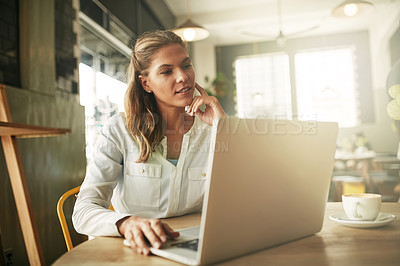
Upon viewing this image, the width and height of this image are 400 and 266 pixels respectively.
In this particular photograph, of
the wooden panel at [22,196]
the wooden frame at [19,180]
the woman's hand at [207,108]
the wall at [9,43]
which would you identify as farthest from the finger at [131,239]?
the wall at [9,43]

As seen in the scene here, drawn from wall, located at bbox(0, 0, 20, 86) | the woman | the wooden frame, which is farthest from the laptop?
wall, located at bbox(0, 0, 20, 86)

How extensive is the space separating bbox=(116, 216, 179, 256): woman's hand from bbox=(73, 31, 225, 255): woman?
0.29 meters

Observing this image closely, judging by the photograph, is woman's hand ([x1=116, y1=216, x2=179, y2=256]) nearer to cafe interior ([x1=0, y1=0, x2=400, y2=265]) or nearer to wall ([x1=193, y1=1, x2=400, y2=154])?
cafe interior ([x1=0, y1=0, x2=400, y2=265])

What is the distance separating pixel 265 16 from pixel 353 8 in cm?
244

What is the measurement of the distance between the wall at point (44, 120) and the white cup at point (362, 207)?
177cm

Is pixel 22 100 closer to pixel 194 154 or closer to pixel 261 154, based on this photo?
pixel 194 154

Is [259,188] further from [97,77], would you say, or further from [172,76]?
[97,77]

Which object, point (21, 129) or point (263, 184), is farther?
point (21, 129)

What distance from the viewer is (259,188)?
0.63 metres

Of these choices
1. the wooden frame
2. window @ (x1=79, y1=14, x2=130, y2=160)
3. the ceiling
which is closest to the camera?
the wooden frame

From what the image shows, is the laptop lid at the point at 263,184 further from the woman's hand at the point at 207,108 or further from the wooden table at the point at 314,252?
the woman's hand at the point at 207,108

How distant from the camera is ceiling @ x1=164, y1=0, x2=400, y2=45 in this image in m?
5.91

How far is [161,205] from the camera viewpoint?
133 centimetres

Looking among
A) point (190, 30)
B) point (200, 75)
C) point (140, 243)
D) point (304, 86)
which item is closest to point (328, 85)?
point (304, 86)
